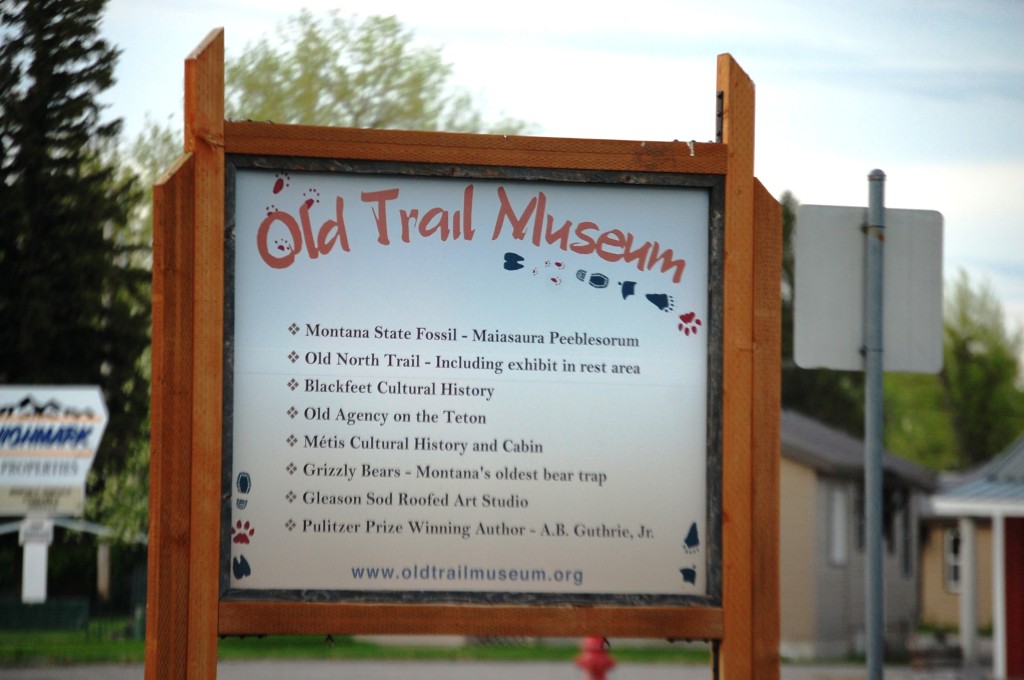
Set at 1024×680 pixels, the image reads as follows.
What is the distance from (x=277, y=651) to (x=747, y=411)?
26454 millimetres

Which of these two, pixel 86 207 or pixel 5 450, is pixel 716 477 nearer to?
pixel 5 450

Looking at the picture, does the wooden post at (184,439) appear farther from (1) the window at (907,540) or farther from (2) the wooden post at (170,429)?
(1) the window at (907,540)

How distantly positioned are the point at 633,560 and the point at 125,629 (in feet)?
90.4

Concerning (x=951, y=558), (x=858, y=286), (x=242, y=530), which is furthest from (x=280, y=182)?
(x=951, y=558)

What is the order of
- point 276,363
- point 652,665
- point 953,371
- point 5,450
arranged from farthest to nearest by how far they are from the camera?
point 953,371 → point 652,665 → point 5,450 → point 276,363

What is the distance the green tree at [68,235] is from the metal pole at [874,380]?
64.0ft

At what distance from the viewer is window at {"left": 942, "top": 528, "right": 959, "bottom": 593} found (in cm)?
4725

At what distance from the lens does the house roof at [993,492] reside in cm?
2441

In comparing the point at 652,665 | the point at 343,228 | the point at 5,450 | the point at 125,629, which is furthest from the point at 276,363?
the point at 125,629

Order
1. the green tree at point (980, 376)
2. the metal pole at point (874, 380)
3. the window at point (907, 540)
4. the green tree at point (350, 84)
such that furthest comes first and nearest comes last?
the green tree at point (980, 376)
the window at point (907, 540)
the green tree at point (350, 84)
the metal pole at point (874, 380)

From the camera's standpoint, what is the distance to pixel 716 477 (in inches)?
183

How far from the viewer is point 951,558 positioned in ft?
155

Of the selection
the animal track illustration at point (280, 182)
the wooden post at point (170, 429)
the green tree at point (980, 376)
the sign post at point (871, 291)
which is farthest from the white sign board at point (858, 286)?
the green tree at point (980, 376)

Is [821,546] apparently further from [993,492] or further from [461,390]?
[461,390]
